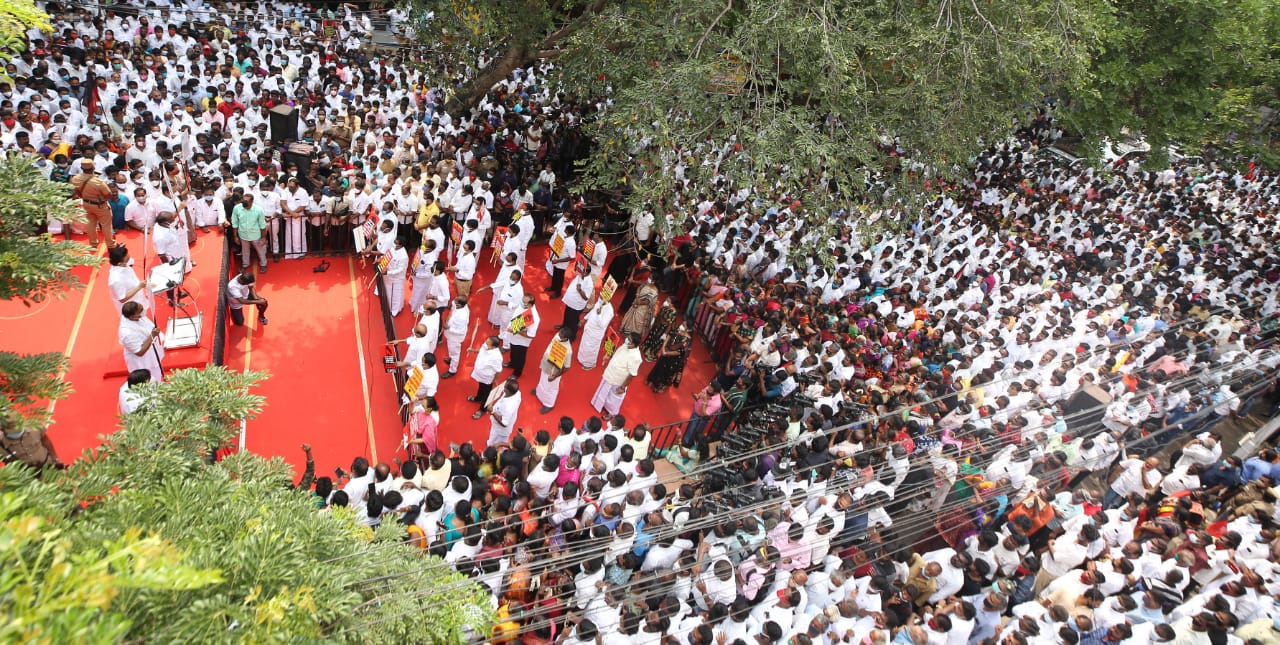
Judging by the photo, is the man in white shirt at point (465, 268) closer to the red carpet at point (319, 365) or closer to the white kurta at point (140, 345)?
the red carpet at point (319, 365)

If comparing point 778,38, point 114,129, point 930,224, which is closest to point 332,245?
point 114,129

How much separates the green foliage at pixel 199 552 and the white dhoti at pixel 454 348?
5144 millimetres

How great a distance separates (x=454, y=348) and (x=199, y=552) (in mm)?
6765

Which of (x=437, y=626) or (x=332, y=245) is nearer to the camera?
(x=437, y=626)

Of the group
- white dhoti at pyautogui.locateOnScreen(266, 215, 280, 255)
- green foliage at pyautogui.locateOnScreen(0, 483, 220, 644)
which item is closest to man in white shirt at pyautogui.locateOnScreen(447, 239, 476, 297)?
white dhoti at pyautogui.locateOnScreen(266, 215, 280, 255)

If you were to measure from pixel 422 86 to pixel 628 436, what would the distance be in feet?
33.5

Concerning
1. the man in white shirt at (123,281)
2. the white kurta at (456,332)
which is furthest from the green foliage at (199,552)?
the white kurta at (456,332)

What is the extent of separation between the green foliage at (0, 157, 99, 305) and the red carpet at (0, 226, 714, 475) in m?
4.45

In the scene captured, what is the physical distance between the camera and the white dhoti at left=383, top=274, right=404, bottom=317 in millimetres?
9692

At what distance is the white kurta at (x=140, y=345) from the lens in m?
6.97

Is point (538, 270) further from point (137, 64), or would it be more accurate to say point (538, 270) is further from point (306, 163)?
point (137, 64)

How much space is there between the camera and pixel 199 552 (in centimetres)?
234

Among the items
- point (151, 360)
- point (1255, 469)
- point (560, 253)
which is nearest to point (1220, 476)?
point (1255, 469)

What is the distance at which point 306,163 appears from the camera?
38.1 ft
